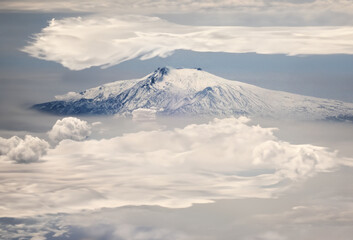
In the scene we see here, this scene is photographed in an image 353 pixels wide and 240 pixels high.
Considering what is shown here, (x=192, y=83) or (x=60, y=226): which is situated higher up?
(x=192, y=83)

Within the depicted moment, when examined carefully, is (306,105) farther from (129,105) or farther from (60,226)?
(60,226)

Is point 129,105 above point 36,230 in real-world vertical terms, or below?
above

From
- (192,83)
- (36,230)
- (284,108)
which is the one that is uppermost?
(192,83)

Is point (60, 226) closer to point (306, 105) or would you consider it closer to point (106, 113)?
point (106, 113)

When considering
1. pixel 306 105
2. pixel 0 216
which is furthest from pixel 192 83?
pixel 0 216

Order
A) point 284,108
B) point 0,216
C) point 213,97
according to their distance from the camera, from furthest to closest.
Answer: point 213,97 < point 284,108 < point 0,216

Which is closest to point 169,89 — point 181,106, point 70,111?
point 181,106

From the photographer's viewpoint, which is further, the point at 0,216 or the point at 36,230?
the point at 0,216

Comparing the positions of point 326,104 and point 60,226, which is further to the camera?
point 326,104

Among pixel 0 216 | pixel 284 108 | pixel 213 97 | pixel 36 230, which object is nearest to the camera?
pixel 36 230
